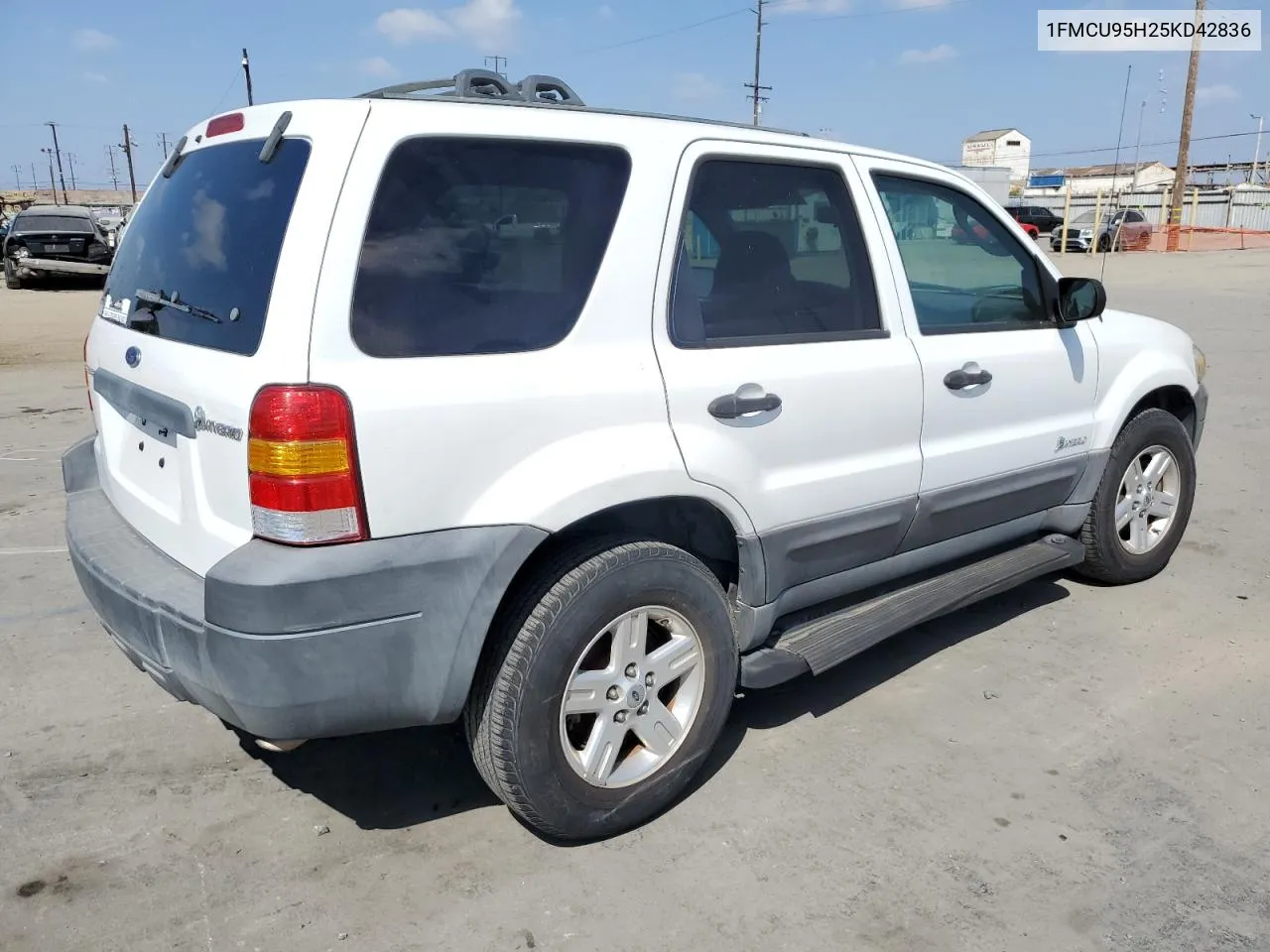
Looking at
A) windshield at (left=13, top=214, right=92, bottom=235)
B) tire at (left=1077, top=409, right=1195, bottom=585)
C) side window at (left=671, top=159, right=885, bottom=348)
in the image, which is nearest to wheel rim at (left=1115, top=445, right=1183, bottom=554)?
tire at (left=1077, top=409, right=1195, bottom=585)

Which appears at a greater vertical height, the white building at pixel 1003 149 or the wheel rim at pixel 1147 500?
the white building at pixel 1003 149

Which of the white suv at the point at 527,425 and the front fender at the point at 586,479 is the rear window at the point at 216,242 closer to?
the white suv at the point at 527,425

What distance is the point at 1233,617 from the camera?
4395 millimetres

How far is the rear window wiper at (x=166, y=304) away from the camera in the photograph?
2572 mm

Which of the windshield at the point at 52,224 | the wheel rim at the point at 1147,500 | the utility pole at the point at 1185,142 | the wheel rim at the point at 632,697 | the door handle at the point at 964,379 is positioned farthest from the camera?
the utility pole at the point at 1185,142

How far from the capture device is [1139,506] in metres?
4.64

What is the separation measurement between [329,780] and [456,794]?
428 mm

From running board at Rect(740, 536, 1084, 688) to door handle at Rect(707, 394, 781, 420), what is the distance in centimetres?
80

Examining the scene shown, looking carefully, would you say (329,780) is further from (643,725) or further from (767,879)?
(767,879)

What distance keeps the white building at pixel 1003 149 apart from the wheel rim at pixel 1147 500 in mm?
96827

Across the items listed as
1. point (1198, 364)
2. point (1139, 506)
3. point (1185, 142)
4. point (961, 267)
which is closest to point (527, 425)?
point (961, 267)

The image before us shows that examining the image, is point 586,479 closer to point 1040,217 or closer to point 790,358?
point 790,358

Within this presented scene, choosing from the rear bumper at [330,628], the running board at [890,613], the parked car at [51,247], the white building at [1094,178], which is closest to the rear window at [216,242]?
the rear bumper at [330,628]

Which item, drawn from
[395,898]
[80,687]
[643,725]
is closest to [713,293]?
[643,725]
